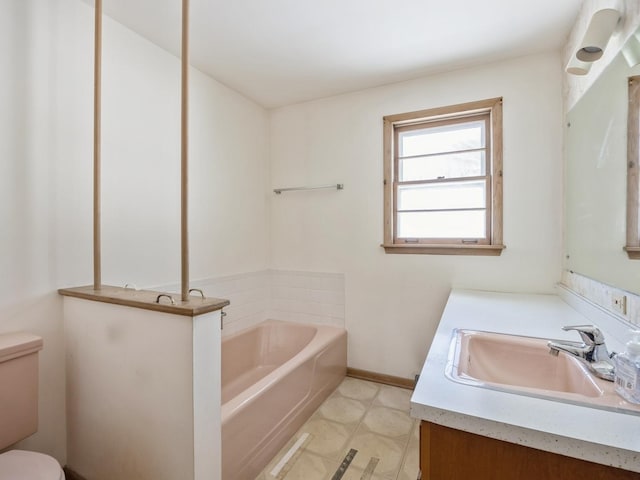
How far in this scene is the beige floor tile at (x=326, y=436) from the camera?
177 cm

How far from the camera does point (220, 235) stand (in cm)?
250

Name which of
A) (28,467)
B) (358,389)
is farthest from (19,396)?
(358,389)

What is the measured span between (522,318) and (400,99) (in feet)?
5.94

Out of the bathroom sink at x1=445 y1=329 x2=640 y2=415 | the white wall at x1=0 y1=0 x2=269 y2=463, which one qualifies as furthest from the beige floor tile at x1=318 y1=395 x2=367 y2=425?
the white wall at x1=0 y1=0 x2=269 y2=463

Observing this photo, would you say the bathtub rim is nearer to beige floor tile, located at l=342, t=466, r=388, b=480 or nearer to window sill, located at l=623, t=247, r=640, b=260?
beige floor tile, located at l=342, t=466, r=388, b=480

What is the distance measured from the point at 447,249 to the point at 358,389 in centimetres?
129

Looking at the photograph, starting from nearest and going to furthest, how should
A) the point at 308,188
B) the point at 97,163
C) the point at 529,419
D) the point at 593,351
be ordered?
the point at 529,419 < the point at 593,351 < the point at 97,163 < the point at 308,188

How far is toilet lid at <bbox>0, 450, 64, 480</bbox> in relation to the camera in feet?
3.45

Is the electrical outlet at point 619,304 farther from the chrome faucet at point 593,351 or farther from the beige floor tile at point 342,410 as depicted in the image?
the beige floor tile at point 342,410

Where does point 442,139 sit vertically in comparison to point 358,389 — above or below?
above

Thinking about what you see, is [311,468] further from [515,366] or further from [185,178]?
[185,178]

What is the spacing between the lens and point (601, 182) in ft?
4.76

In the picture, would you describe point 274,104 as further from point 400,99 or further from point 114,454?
point 114,454

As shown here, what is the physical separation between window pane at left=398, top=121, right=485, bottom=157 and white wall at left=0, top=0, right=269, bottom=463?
154 centimetres
